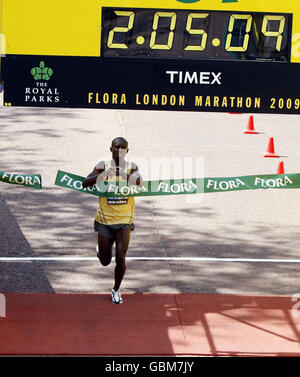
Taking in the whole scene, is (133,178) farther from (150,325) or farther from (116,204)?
(150,325)

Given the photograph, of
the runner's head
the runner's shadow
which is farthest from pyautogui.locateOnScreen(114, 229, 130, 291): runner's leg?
the runner's shadow

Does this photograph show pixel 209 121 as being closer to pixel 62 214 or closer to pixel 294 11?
pixel 62 214

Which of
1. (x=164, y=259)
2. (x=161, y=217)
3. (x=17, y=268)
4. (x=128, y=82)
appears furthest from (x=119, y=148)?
(x=161, y=217)

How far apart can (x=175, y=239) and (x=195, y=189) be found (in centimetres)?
422

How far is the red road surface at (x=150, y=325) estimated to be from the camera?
33.5 ft

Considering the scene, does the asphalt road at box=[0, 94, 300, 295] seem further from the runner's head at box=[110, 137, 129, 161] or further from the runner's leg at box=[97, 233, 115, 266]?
the runner's head at box=[110, 137, 129, 161]

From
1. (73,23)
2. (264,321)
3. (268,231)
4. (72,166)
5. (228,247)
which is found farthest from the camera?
Result: (72,166)

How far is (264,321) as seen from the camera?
37.2 ft

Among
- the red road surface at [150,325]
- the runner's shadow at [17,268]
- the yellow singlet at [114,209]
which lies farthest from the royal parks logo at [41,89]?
the runner's shadow at [17,268]

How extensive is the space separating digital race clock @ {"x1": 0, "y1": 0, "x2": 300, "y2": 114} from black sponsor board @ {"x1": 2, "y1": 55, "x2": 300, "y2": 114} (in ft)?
0.04

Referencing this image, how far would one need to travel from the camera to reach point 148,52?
10.7 m

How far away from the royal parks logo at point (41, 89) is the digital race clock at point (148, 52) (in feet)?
0.04

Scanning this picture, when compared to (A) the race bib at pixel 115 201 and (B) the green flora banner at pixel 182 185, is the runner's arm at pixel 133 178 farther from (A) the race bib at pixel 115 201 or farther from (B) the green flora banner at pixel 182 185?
(A) the race bib at pixel 115 201

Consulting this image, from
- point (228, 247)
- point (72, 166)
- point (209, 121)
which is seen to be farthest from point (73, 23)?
point (209, 121)
